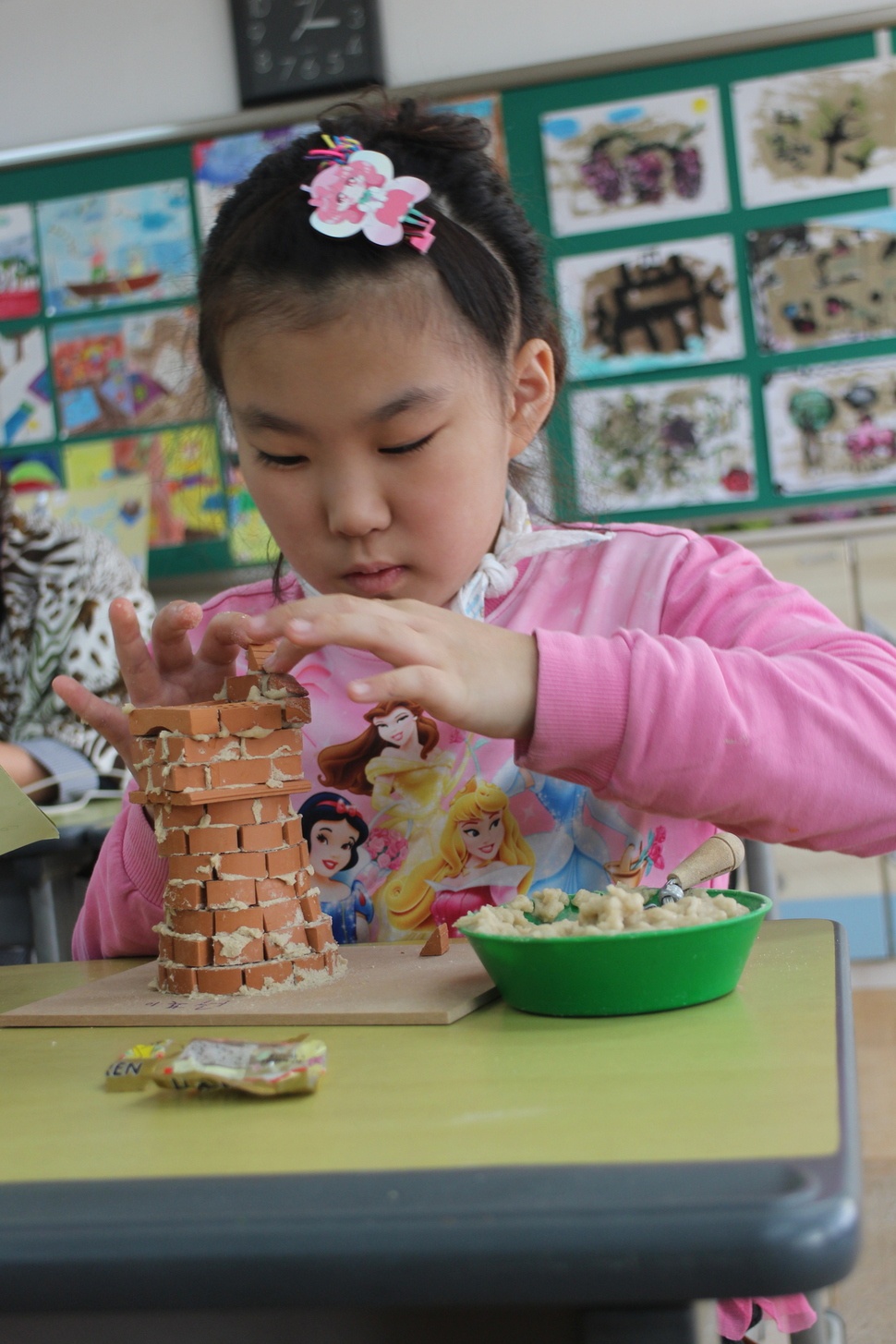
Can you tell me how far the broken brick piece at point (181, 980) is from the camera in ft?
2.25

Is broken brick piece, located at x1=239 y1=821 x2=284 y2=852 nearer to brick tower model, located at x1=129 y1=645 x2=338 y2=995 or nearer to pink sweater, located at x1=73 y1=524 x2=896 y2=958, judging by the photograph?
brick tower model, located at x1=129 y1=645 x2=338 y2=995

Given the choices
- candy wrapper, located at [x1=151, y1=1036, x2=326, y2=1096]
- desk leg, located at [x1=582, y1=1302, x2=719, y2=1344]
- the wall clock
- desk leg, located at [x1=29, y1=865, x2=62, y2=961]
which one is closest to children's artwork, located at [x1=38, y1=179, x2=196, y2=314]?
the wall clock

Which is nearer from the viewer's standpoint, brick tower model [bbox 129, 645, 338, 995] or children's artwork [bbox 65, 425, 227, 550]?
brick tower model [bbox 129, 645, 338, 995]

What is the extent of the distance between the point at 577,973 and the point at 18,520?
1.82 metres

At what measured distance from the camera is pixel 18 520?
218cm

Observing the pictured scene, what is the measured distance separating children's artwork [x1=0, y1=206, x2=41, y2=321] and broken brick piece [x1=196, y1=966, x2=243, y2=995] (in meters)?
3.21

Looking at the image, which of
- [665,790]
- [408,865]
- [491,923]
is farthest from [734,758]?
[408,865]

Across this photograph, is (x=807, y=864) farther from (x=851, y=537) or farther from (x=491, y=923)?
(x=491, y=923)

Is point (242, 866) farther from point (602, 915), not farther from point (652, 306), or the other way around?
point (652, 306)

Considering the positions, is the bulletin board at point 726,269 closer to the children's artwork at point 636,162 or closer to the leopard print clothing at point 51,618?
the children's artwork at point 636,162

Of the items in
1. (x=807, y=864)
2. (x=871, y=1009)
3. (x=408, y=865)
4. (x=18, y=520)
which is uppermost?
(x=18, y=520)

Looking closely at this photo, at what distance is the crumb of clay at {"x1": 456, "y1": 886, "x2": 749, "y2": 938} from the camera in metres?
0.59

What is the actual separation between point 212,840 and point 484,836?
0.36 m

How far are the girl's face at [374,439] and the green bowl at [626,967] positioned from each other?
40 cm
